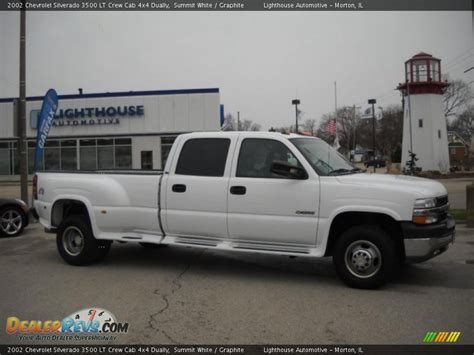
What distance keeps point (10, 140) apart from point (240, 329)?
123 ft

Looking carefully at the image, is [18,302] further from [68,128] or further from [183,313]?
[68,128]

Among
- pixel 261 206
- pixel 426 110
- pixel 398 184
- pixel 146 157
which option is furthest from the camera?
pixel 426 110

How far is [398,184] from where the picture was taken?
222 inches

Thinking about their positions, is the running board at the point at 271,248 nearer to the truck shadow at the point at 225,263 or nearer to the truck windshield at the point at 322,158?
the truck shadow at the point at 225,263

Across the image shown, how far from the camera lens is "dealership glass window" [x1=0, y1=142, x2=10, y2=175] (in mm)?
36966

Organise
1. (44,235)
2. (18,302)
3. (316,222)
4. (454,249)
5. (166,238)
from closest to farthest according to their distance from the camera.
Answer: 1. (18,302)
2. (316,222)
3. (166,238)
4. (454,249)
5. (44,235)

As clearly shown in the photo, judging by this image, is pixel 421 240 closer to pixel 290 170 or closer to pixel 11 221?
pixel 290 170

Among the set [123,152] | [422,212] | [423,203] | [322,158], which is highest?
[123,152]

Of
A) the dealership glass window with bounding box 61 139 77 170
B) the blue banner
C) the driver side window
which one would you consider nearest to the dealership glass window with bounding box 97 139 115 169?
the dealership glass window with bounding box 61 139 77 170

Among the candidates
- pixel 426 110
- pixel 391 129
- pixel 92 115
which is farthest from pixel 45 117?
pixel 391 129

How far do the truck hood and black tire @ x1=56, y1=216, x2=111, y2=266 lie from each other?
4003 mm

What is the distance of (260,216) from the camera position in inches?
240

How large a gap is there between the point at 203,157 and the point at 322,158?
5.61ft

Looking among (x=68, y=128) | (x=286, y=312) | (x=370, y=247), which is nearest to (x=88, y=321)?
(x=286, y=312)
